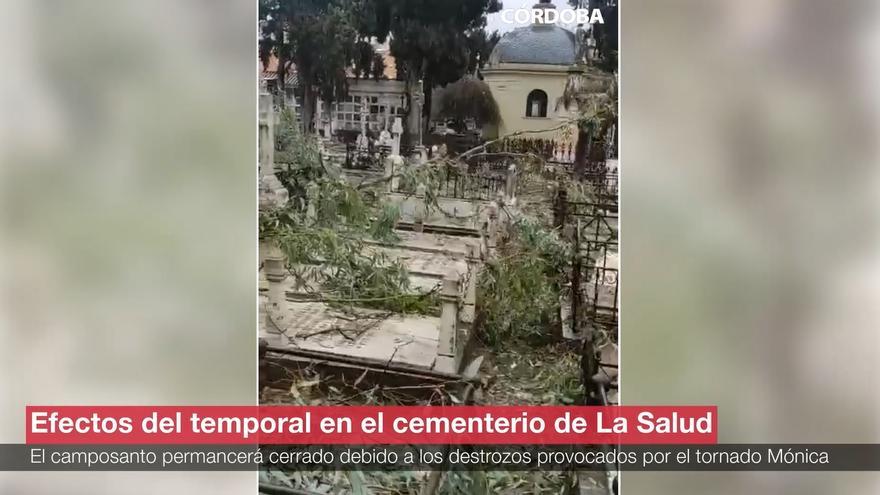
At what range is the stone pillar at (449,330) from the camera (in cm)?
174

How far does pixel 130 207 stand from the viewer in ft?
5.83

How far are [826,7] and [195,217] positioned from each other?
5.86 feet

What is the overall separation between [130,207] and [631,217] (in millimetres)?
1370

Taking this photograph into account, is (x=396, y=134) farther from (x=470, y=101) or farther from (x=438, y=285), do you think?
(x=438, y=285)

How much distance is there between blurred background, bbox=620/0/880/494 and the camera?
1711 mm

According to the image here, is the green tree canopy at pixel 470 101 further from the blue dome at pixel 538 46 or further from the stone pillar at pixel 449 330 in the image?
the stone pillar at pixel 449 330

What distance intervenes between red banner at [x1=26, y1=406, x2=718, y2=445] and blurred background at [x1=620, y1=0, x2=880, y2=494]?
62 mm

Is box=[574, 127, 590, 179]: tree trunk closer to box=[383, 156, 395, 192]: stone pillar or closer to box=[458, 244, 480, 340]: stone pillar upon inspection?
box=[458, 244, 480, 340]: stone pillar

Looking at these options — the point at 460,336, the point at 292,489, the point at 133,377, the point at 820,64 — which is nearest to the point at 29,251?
the point at 133,377

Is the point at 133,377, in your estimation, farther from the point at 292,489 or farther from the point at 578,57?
the point at 578,57

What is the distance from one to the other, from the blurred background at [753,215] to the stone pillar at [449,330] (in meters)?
0.46

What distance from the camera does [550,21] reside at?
67.1 inches
